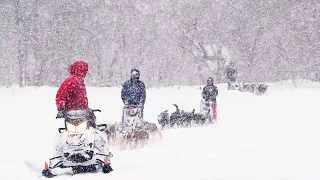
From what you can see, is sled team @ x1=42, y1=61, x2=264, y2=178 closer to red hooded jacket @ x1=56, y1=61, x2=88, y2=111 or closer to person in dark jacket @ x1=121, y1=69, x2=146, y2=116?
red hooded jacket @ x1=56, y1=61, x2=88, y2=111

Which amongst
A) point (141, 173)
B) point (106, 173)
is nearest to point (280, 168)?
point (141, 173)

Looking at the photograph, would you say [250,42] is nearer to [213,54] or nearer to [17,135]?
[213,54]

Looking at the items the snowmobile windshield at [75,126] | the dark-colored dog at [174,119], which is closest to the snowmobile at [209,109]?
the dark-colored dog at [174,119]

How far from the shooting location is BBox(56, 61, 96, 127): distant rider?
7.79m

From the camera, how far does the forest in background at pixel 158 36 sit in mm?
38531

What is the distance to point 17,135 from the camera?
13.0 metres

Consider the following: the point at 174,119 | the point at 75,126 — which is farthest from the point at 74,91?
the point at 174,119

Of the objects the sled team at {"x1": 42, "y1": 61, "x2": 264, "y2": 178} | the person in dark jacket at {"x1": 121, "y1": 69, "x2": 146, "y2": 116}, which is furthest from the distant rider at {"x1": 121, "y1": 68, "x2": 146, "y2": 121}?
the sled team at {"x1": 42, "y1": 61, "x2": 264, "y2": 178}

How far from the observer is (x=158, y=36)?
47.5 metres

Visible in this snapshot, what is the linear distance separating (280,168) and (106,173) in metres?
2.60

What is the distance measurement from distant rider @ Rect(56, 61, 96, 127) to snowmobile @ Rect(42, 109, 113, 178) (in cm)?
42

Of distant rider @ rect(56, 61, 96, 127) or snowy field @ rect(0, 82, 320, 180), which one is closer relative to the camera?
snowy field @ rect(0, 82, 320, 180)

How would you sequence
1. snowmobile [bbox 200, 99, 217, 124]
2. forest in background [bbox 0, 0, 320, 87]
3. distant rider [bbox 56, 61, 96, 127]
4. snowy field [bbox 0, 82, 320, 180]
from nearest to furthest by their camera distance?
snowy field [bbox 0, 82, 320, 180]
distant rider [bbox 56, 61, 96, 127]
snowmobile [bbox 200, 99, 217, 124]
forest in background [bbox 0, 0, 320, 87]

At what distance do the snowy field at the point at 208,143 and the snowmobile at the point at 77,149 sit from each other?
9.6 inches
